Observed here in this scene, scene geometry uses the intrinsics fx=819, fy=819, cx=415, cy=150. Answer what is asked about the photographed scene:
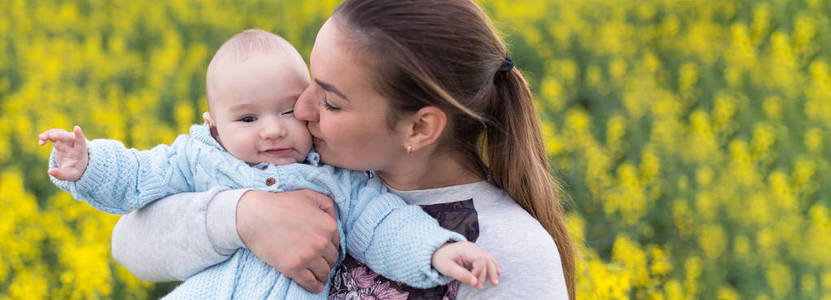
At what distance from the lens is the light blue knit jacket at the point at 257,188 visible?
1.63 m

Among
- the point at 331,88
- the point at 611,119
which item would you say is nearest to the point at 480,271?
the point at 331,88

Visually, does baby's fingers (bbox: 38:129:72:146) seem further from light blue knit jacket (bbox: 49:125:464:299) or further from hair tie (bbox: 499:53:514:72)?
hair tie (bbox: 499:53:514:72)

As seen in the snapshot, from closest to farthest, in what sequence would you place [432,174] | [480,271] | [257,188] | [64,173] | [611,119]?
[480,271], [64,173], [257,188], [432,174], [611,119]

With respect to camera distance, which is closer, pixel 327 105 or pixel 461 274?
pixel 461 274

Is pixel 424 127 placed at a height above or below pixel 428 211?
above

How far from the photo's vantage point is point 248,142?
1747 millimetres

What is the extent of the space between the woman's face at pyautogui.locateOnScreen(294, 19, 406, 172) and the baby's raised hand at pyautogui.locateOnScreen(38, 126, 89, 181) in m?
0.43

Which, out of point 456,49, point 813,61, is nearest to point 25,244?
point 456,49

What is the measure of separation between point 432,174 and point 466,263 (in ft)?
1.12

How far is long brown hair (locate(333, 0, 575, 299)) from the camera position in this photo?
62.9 inches

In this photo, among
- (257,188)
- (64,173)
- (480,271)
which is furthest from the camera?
(257,188)

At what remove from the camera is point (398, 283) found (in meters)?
1.71

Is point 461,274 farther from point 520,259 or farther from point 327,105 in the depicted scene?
point 327,105

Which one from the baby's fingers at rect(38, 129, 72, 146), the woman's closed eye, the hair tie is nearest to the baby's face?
the woman's closed eye
